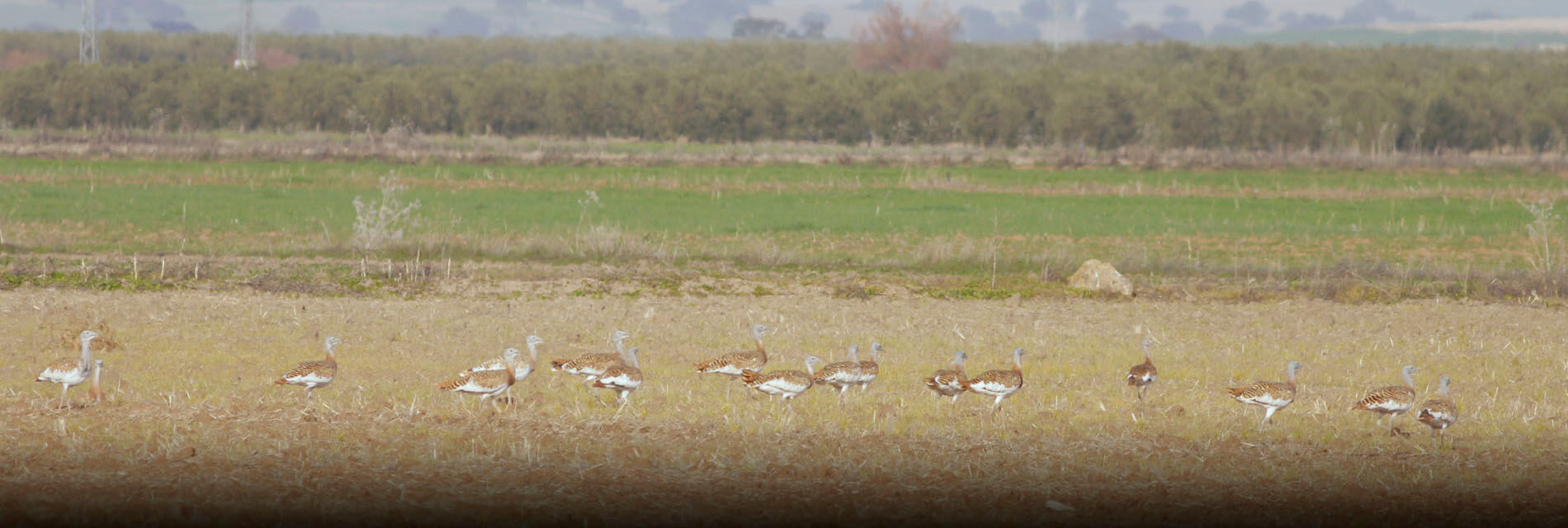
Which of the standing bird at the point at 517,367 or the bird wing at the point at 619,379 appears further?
the standing bird at the point at 517,367

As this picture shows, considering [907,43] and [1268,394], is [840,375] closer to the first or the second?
[1268,394]

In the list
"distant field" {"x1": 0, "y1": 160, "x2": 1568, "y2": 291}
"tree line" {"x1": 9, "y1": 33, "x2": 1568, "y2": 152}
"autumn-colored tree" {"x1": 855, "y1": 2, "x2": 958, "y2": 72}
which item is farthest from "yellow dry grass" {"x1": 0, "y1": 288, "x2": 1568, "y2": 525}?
"autumn-colored tree" {"x1": 855, "y1": 2, "x2": 958, "y2": 72}

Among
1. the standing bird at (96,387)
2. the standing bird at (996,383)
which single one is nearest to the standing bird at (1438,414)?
the standing bird at (996,383)

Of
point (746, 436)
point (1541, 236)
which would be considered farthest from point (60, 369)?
point (1541, 236)

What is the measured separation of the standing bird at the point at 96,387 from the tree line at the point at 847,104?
217ft

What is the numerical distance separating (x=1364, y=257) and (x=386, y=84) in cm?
6911

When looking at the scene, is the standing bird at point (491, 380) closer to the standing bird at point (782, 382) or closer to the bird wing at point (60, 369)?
the standing bird at point (782, 382)

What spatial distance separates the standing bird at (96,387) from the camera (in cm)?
1282

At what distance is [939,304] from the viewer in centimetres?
2303

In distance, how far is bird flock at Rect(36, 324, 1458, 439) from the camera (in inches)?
493

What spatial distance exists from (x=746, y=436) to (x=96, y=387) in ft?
18.9

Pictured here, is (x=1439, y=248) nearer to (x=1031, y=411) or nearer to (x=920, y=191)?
(x=920, y=191)

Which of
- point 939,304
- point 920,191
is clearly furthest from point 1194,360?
point 920,191

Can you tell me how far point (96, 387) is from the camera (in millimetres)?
12867
